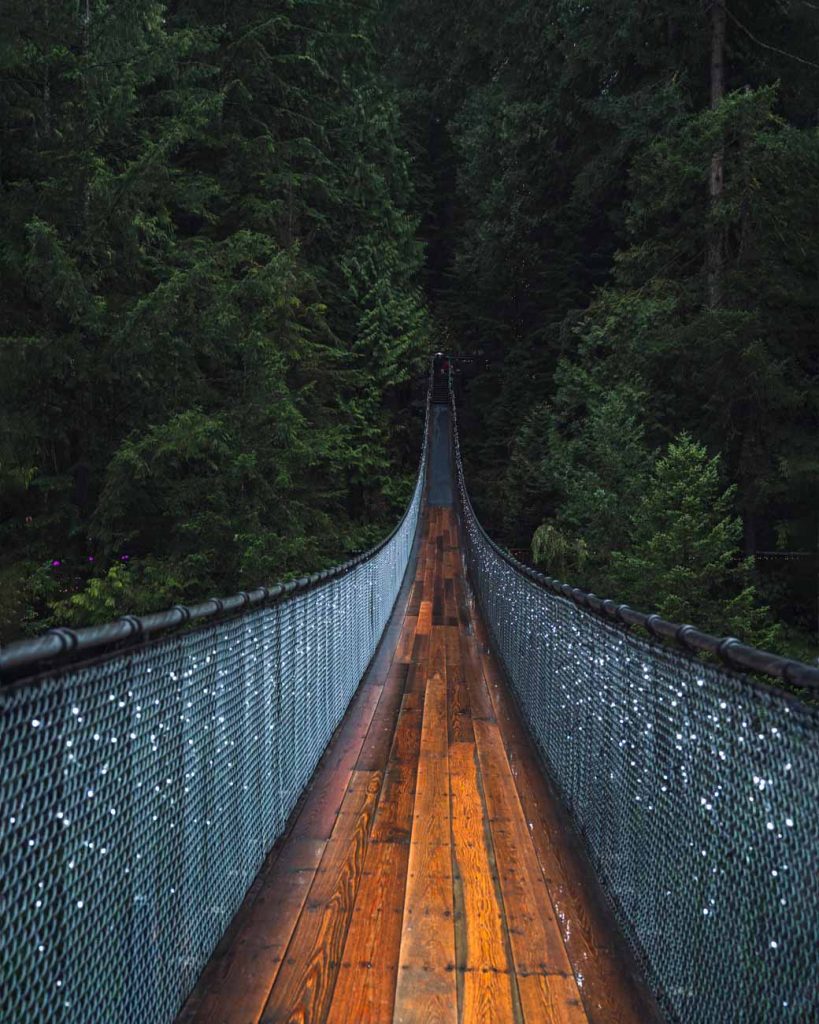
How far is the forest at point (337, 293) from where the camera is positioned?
11.5 meters

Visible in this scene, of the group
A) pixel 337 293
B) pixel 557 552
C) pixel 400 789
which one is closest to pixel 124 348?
pixel 400 789

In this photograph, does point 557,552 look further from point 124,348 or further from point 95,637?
point 95,637

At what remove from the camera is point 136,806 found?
2.01 metres

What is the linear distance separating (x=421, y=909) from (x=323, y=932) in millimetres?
358

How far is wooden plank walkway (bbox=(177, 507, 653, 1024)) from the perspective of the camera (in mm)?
2371

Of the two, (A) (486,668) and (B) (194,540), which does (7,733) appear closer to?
(A) (486,668)

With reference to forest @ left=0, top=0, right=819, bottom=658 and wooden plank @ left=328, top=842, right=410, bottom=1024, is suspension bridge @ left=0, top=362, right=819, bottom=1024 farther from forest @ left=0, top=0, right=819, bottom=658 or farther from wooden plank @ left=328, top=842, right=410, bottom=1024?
forest @ left=0, top=0, right=819, bottom=658

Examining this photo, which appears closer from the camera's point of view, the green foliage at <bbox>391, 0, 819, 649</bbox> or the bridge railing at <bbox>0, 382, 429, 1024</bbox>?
the bridge railing at <bbox>0, 382, 429, 1024</bbox>

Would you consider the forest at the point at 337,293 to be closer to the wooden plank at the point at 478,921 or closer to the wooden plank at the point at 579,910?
the wooden plank at the point at 579,910

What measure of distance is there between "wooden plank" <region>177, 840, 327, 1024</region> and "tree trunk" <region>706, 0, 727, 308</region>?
14067mm

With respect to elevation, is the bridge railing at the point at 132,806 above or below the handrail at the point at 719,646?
below

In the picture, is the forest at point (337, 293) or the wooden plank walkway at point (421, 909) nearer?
the wooden plank walkway at point (421, 909)

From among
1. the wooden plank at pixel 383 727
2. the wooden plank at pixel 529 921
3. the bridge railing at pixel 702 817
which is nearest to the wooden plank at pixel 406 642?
the wooden plank at pixel 383 727

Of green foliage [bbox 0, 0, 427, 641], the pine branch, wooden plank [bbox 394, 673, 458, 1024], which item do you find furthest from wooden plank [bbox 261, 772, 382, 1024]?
the pine branch
